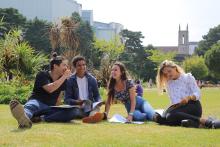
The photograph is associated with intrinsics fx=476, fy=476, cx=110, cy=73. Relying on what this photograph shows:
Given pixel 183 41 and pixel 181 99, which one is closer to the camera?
pixel 181 99

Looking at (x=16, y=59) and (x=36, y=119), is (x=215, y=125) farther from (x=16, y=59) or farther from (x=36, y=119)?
(x=16, y=59)

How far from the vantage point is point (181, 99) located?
7.29m

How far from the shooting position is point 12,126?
6812mm

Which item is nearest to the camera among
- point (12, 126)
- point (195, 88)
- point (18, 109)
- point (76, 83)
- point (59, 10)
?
point (18, 109)

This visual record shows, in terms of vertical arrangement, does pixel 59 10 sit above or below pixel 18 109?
above

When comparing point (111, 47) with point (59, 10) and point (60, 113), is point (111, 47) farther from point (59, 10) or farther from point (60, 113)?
point (59, 10)

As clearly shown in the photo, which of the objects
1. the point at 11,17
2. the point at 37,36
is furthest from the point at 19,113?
the point at 37,36

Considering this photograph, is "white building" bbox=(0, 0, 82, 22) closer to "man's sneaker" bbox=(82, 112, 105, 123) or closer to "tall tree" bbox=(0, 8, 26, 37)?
"tall tree" bbox=(0, 8, 26, 37)

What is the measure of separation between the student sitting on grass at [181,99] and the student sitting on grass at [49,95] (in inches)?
59.3

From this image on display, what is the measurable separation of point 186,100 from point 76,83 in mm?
2191

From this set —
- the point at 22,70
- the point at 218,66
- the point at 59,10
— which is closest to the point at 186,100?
the point at 22,70

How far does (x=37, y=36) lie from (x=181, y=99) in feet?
193

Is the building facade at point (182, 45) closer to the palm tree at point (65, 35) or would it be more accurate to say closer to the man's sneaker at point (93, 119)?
the palm tree at point (65, 35)

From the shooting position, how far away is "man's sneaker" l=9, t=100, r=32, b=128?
6.35 m
